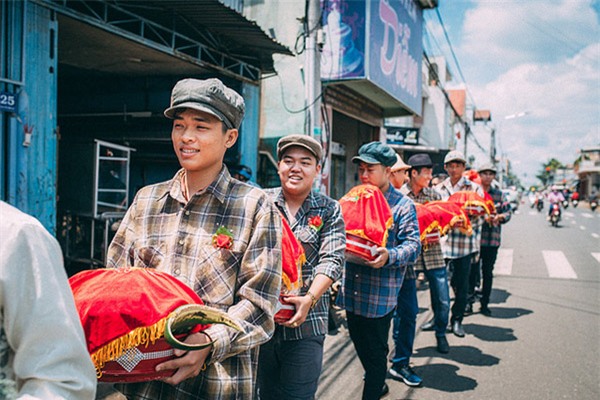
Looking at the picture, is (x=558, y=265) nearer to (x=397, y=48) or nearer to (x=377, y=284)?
(x=397, y=48)

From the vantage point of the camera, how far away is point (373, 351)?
326 cm

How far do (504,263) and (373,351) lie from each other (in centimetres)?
903

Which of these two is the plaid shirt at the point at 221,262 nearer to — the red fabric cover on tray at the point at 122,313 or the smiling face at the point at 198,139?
the smiling face at the point at 198,139

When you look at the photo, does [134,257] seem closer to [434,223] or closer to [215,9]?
[434,223]

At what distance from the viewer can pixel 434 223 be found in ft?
15.3

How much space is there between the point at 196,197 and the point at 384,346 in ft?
6.58

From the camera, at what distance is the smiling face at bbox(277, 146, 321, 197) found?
2830 mm

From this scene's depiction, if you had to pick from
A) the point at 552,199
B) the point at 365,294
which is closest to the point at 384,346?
the point at 365,294

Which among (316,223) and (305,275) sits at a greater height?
(316,223)

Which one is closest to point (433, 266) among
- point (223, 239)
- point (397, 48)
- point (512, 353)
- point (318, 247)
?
point (512, 353)

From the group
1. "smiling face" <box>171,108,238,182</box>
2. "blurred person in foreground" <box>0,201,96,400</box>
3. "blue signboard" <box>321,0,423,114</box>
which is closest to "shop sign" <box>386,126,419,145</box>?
"blue signboard" <box>321,0,423,114</box>

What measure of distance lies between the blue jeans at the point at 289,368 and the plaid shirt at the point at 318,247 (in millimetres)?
57

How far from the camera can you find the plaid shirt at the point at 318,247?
2.64 meters

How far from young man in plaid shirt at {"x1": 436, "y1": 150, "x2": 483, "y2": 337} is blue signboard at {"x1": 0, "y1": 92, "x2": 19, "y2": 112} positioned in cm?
485
